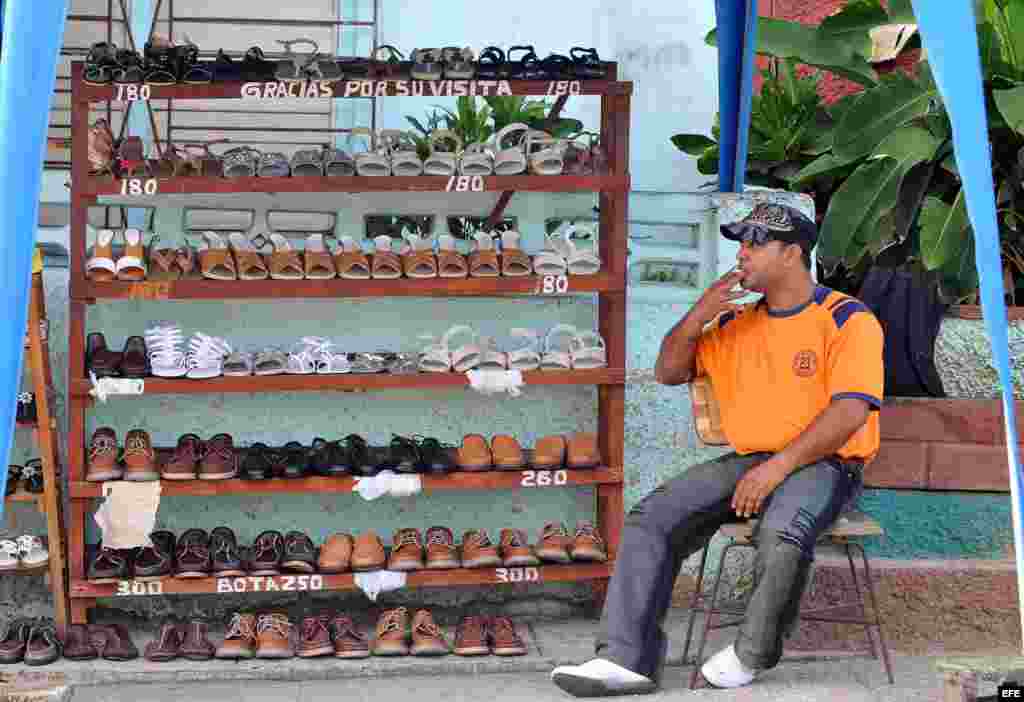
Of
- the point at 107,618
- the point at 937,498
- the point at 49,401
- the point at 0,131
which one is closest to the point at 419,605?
the point at 107,618

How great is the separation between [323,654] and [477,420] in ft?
3.85

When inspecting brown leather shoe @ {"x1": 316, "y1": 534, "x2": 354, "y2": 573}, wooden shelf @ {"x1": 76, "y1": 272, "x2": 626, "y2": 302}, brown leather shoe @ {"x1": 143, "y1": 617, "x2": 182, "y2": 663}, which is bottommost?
brown leather shoe @ {"x1": 143, "y1": 617, "x2": 182, "y2": 663}

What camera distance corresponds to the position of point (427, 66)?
561 cm

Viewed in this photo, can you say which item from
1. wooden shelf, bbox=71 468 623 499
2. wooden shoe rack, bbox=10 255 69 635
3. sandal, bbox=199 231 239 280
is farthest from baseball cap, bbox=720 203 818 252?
wooden shoe rack, bbox=10 255 69 635

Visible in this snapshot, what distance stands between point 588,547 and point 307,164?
5.60 feet

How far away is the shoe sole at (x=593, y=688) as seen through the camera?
484 centimetres

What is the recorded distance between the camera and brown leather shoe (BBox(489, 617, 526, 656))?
5.46 meters

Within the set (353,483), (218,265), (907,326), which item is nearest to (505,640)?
(353,483)

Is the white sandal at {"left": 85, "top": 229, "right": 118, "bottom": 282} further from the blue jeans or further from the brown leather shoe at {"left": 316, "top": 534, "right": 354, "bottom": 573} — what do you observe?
the blue jeans

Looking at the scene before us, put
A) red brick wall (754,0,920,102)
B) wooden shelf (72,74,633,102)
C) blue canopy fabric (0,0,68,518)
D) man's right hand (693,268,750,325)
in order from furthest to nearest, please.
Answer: red brick wall (754,0,920,102)
wooden shelf (72,74,633,102)
man's right hand (693,268,750,325)
blue canopy fabric (0,0,68,518)

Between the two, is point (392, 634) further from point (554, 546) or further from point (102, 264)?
point (102, 264)

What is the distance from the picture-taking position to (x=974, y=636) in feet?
19.1

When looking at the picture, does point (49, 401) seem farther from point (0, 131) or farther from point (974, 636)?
point (974, 636)

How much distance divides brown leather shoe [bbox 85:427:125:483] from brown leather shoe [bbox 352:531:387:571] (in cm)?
87
